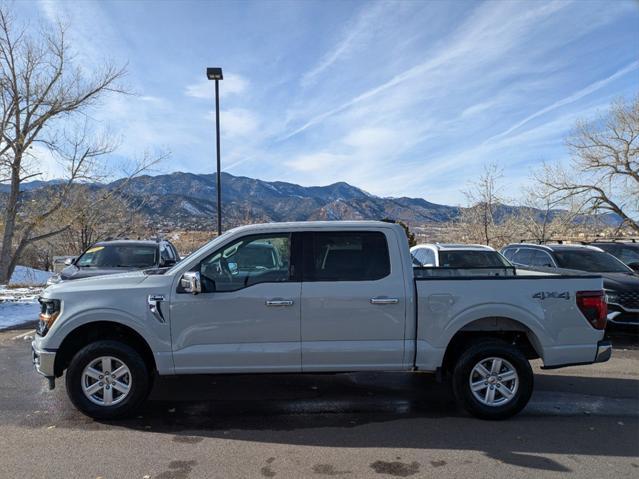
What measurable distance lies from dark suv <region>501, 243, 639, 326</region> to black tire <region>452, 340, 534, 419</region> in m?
2.32

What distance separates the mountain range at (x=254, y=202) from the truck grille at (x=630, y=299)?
6.86 metres

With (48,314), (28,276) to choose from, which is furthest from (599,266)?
(28,276)

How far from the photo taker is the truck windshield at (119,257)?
895 cm

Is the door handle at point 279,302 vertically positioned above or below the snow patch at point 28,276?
above

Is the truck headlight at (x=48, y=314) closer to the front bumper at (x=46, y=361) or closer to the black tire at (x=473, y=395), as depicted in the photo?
the front bumper at (x=46, y=361)

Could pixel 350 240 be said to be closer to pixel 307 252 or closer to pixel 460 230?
pixel 307 252

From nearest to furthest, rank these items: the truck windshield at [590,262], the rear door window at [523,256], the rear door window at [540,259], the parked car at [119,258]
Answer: the parked car at [119,258], the truck windshield at [590,262], the rear door window at [540,259], the rear door window at [523,256]

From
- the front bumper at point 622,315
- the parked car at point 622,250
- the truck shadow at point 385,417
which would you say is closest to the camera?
the truck shadow at point 385,417

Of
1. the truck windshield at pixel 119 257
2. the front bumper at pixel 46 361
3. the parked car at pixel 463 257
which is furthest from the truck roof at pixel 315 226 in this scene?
the truck windshield at pixel 119 257

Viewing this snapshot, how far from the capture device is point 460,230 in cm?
2697

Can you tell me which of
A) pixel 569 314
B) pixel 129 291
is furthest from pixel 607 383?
pixel 129 291

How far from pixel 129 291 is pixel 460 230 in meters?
24.9

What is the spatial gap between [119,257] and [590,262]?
986 cm

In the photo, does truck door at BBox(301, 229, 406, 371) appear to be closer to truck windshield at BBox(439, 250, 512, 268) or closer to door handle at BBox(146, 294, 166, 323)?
door handle at BBox(146, 294, 166, 323)
